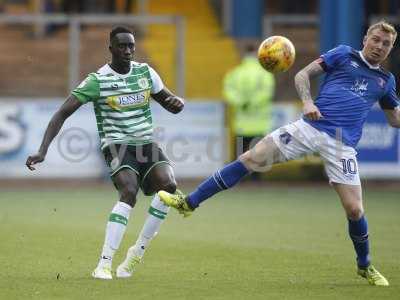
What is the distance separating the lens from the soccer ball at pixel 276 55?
10.1 m

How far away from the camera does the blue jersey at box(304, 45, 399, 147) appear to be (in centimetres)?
1005

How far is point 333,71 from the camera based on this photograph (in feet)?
33.2

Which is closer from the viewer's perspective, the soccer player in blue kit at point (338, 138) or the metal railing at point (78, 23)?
the soccer player in blue kit at point (338, 138)

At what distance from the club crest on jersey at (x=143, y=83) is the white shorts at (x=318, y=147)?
1261mm

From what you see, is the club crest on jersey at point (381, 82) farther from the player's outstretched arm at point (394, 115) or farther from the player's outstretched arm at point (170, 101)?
the player's outstretched arm at point (170, 101)

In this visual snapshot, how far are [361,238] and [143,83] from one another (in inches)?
92.1

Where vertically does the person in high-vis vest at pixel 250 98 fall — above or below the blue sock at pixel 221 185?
below

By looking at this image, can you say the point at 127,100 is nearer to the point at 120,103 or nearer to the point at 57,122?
the point at 120,103

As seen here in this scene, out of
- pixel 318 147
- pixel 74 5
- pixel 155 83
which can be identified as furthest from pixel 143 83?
pixel 74 5

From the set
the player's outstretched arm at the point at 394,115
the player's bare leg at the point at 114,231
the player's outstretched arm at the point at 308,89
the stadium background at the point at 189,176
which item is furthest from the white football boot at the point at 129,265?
the player's outstretched arm at the point at 394,115

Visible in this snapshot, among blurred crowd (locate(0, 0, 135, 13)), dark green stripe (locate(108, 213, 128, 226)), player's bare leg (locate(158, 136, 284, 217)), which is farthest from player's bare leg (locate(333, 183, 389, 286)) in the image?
blurred crowd (locate(0, 0, 135, 13))

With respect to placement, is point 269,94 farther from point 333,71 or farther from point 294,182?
point 333,71

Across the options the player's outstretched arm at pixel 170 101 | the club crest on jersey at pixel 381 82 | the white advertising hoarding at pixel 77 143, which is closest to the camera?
the club crest on jersey at pixel 381 82

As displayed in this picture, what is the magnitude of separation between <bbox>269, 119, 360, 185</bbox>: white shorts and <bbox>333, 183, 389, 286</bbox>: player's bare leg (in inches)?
3.1
